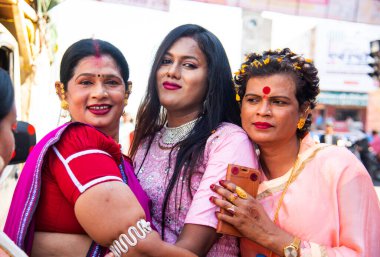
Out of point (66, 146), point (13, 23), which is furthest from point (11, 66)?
point (66, 146)

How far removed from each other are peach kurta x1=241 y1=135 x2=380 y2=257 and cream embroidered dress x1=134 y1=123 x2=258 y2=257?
240mm

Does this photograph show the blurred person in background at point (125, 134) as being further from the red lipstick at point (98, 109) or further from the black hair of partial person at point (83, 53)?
the black hair of partial person at point (83, 53)

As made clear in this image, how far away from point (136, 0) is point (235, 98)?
3.35m

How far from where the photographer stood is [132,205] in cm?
134

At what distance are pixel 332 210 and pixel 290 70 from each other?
0.67 metres

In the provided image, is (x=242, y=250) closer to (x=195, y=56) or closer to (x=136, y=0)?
(x=195, y=56)

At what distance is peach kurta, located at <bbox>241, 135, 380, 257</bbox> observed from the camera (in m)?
1.79

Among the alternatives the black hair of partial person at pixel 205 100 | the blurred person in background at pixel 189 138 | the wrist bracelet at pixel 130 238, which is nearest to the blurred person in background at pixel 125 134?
the blurred person in background at pixel 189 138

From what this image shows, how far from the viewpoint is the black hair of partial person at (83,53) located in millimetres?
1765

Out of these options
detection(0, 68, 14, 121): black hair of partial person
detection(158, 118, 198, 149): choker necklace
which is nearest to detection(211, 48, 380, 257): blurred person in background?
detection(158, 118, 198, 149): choker necklace

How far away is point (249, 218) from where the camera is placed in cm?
172

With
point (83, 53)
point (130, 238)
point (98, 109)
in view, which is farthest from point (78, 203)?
point (83, 53)

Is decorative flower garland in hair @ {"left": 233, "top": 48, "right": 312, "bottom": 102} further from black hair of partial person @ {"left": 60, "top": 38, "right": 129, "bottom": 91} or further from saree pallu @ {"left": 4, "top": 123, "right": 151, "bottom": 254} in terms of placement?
saree pallu @ {"left": 4, "top": 123, "right": 151, "bottom": 254}

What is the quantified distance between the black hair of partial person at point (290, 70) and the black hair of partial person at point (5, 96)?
4.02ft
